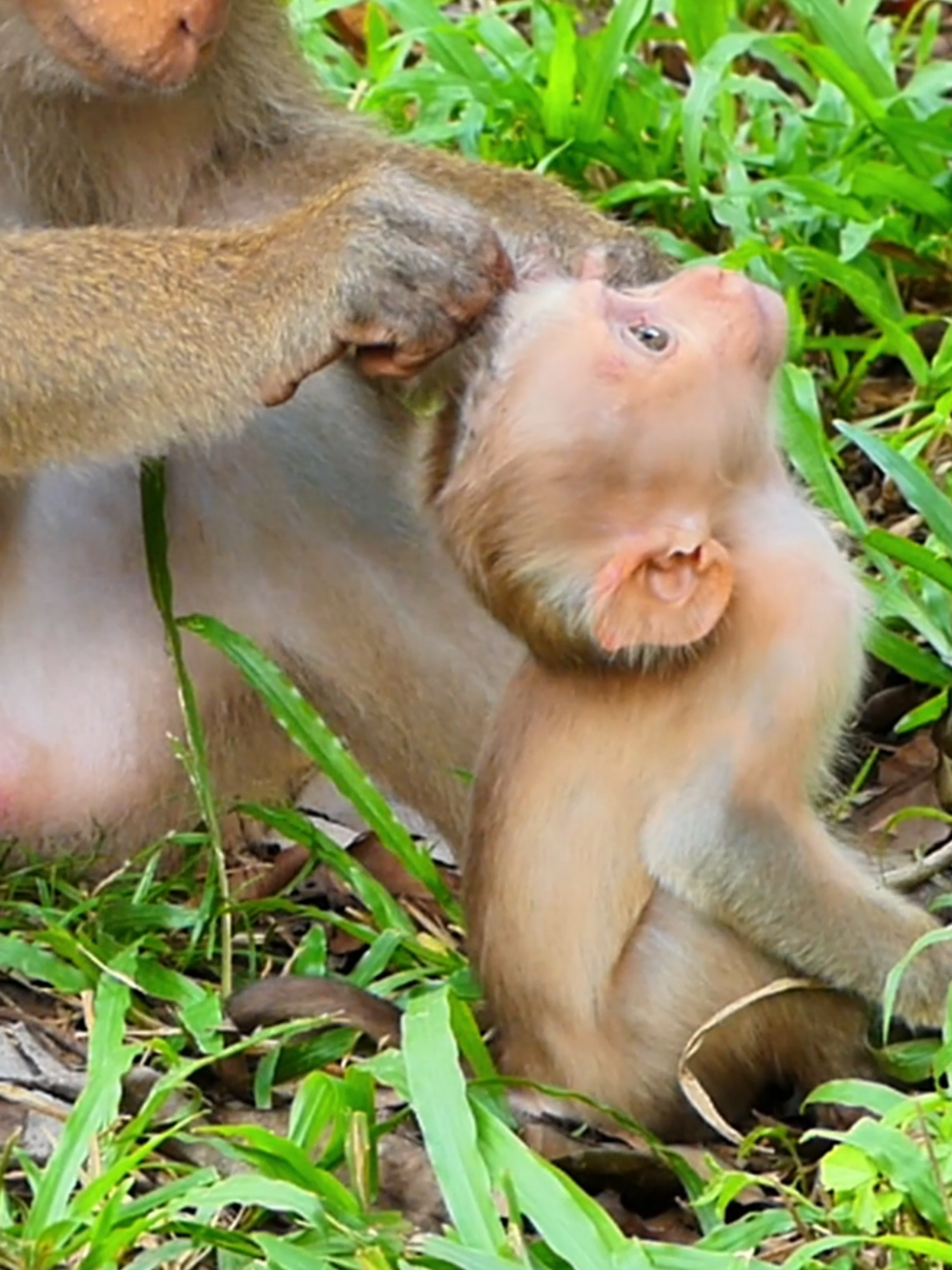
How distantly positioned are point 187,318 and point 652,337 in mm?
851

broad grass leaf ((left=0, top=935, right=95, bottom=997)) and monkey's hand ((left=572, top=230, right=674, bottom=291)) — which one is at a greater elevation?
monkey's hand ((left=572, top=230, right=674, bottom=291))

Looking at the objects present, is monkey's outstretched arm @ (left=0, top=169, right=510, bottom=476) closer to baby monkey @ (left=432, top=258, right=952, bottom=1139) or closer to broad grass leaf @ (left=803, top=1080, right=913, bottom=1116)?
baby monkey @ (left=432, top=258, right=952, bottom=1139)

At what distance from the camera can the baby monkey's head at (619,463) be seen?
3691mm

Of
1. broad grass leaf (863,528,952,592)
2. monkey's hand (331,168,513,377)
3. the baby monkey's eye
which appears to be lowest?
broad grass leaf (863,528,952,592)

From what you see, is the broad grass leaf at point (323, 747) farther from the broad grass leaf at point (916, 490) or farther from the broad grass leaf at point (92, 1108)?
the broad grass leaf at point (916, 490)

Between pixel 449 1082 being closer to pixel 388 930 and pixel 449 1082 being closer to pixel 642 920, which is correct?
pixel 642 920

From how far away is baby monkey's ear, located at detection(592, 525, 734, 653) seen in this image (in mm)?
3666

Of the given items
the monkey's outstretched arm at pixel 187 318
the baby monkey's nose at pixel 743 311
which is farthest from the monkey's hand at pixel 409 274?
the baby monkey's nose at pixel 743 311

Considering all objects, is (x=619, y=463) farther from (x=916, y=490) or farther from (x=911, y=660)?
(x=911, y=660)

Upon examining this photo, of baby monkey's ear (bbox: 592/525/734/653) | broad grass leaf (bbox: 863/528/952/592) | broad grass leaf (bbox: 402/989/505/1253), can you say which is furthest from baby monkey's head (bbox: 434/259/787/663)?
broad grass leaf (bbox: 863/528/952/592)

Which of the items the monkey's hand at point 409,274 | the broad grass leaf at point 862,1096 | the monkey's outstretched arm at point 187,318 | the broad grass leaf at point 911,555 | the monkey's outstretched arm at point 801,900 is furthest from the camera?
the broad grass leaf at point 911,555

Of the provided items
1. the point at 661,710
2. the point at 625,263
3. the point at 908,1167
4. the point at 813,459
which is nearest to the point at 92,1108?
the point at 661,710

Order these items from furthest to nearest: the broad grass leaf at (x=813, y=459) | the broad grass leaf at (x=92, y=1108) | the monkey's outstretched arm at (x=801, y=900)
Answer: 1. the broad grass leaf at (x=813, y=459)
2. the monkey's outstretched arm at (x=801, y=900)
3. the broad grass leaf at (x=92, y=1108)

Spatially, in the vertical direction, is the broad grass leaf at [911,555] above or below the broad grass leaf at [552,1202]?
above
